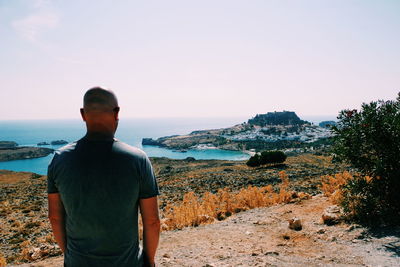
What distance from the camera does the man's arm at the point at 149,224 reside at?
8.19 ft

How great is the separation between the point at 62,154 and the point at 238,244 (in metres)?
6.10

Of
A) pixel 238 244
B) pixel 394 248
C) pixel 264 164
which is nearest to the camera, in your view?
pixel 394 248

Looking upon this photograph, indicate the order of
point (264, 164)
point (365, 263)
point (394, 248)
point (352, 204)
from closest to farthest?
point (365, 263)
point (394, 248)
point (352, 204)
point (264, 164)

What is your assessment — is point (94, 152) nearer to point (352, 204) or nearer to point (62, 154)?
point (62, 154)

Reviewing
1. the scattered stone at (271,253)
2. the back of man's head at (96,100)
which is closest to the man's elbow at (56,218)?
the back of man's head at (96,100)

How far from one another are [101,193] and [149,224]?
1.89ft

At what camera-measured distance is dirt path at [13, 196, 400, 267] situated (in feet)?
18.9

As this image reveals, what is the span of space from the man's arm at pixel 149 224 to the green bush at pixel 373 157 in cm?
718

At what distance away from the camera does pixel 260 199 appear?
12.2 meters

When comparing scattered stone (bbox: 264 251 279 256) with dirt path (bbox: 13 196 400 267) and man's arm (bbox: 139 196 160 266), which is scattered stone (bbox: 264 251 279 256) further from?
man's arm (bbox: 139 196 160 266)

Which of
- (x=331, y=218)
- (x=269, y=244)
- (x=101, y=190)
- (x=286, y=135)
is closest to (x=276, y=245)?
(x=269, y=244)

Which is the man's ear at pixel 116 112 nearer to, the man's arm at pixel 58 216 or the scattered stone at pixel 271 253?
the man's arm at pixel 58 216

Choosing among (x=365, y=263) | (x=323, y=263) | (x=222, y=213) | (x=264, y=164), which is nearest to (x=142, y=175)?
(x=323, y=263)

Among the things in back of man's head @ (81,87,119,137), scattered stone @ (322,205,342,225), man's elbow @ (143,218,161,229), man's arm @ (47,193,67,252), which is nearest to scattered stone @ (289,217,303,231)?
scattered stone @ (322,205,342,225)
